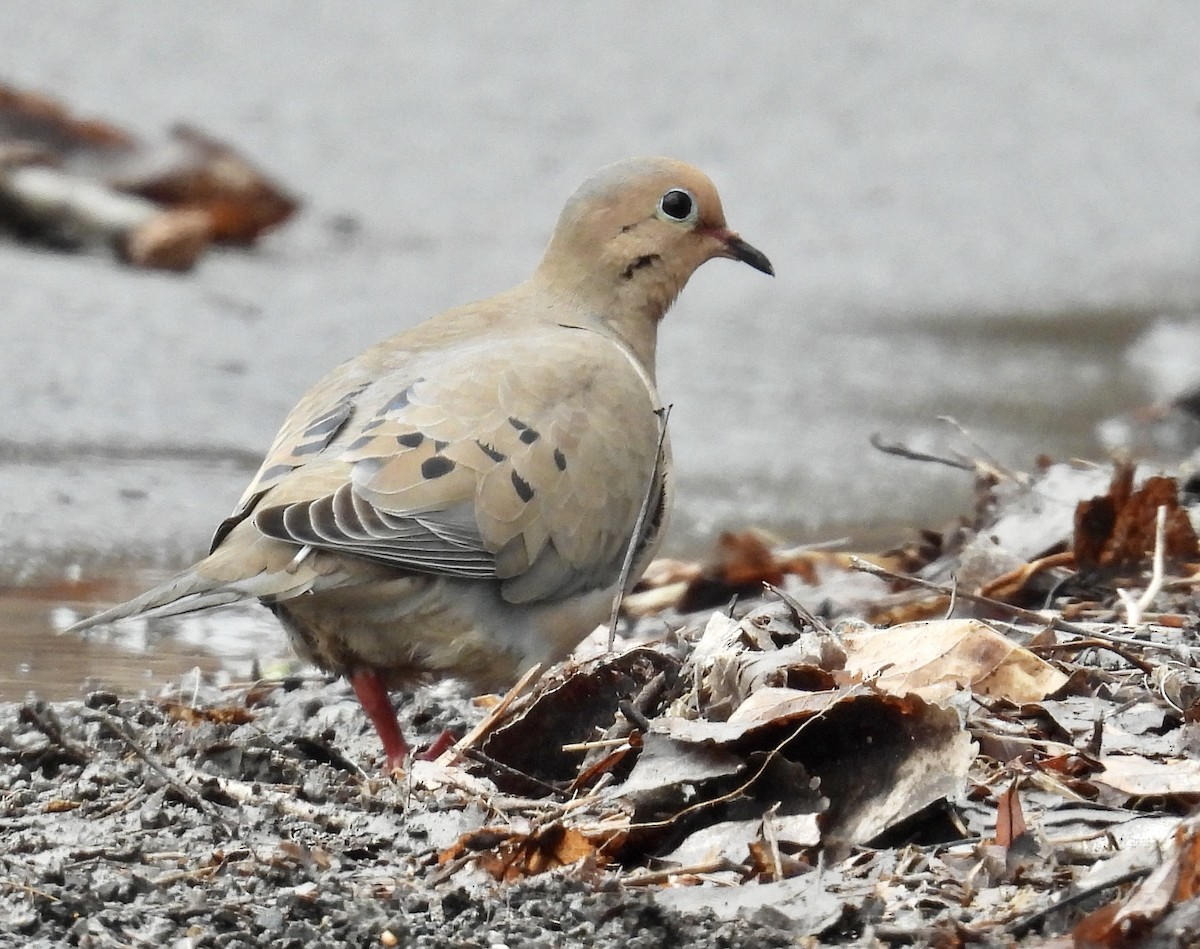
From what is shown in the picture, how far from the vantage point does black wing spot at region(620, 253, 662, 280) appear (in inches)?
205

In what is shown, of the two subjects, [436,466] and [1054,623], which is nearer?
[1054,623]

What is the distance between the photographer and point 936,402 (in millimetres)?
8586

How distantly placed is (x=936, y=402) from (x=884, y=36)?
702cm

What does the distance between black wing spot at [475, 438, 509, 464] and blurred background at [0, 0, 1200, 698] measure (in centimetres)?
106

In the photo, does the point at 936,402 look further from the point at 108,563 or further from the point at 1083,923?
the point at 1083,923

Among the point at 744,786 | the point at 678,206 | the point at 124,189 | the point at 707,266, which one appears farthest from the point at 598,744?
the point at 707,266

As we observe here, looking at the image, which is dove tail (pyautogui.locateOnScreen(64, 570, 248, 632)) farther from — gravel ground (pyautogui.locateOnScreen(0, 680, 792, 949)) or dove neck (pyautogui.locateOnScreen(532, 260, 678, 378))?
dove neck (pyautogui.locateOnScreen(532, 260, 678, 378))

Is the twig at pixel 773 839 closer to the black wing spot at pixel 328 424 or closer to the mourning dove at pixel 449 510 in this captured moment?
the mourning dove at pixel 449 510

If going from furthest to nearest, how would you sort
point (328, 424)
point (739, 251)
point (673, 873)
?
point (739, 251) < point (328, 424) < point (673, 873)

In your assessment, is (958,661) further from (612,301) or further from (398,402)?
(612,301)

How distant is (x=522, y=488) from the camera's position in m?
4.19

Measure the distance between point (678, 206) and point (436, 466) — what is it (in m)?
1.48

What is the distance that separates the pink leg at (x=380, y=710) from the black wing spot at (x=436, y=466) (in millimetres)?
413

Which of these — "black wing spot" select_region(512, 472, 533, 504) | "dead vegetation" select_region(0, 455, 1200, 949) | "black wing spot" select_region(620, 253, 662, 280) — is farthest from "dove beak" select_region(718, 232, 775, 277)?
"dead vegetation" select_region(0, 455, 1200, 949)
